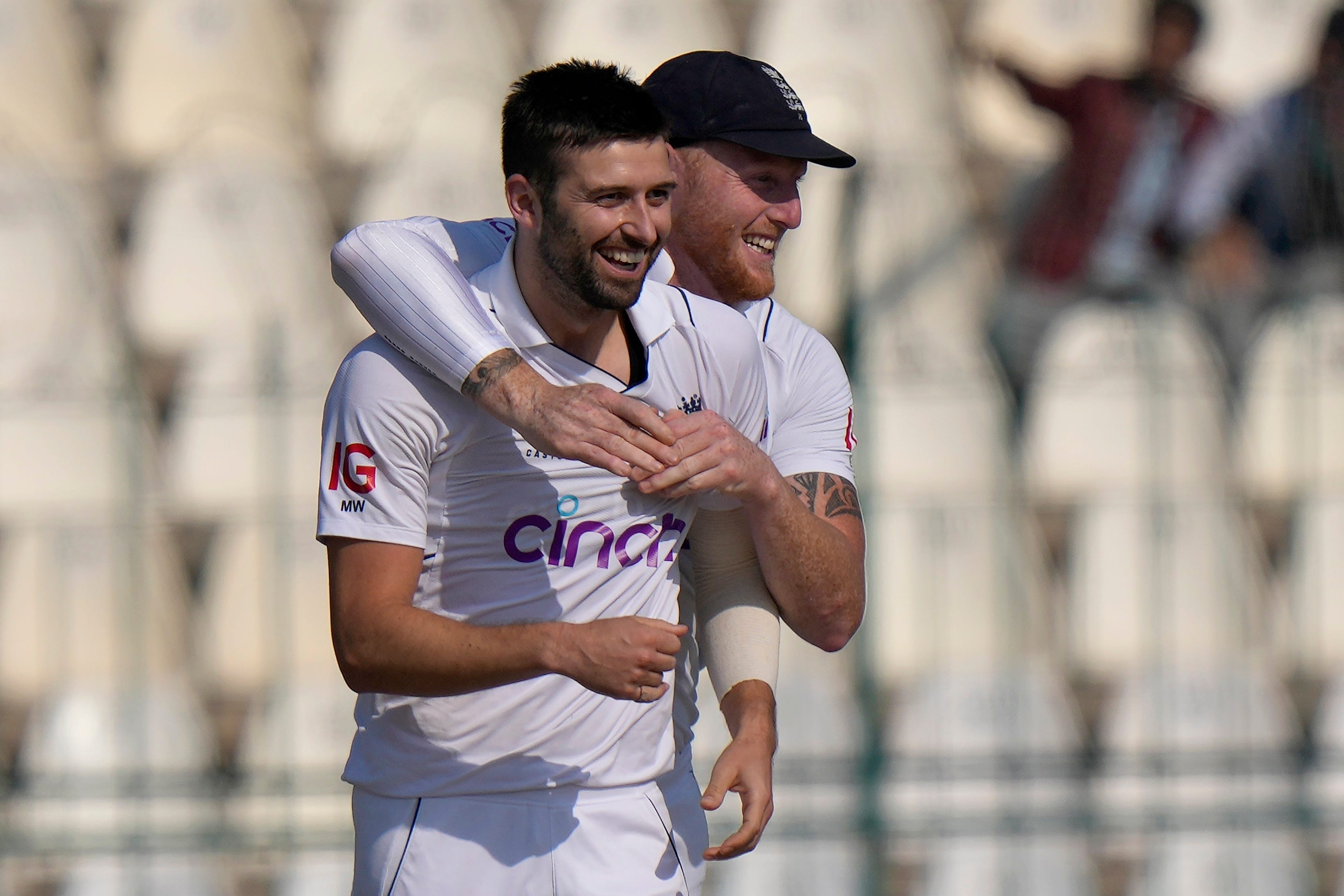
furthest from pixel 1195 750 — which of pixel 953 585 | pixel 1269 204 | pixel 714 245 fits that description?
pixel 714 245

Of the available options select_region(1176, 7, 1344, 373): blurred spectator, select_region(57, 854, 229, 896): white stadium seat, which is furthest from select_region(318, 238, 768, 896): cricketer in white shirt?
select_region(1176, 7, 1344, 373): blurred spectator

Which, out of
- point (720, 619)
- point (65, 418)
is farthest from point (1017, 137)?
point (720, 619)

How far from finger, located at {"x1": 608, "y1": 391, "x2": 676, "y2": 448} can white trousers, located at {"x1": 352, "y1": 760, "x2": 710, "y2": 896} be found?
475 millimetres

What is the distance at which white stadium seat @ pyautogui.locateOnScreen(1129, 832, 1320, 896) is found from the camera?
420cm

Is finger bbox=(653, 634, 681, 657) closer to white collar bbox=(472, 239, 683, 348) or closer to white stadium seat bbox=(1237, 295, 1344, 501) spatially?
white collar bbox=(472, 239, 683, 348)

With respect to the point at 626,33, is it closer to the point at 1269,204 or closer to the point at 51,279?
the point at 51,279

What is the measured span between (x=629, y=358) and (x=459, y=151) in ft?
12.6

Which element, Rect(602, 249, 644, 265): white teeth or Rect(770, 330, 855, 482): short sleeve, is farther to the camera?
Rect(770, 330, 855, 482): short sleeve

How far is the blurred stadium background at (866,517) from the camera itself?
409 cm

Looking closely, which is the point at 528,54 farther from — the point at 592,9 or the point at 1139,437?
the point at 1139,437

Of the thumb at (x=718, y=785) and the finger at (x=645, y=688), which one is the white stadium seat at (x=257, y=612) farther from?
the finger at (x=645, y=688)

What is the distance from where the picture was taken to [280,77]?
6.24 metres

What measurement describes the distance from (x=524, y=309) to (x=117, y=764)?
111 inches

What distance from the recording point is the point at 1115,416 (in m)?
4.89
